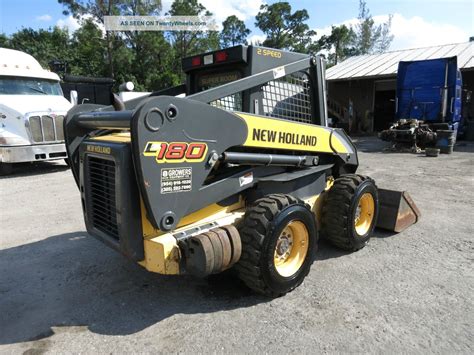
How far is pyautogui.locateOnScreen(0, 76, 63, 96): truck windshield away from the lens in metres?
9.72

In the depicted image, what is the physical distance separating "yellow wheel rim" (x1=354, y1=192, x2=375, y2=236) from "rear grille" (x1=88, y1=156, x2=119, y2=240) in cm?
282

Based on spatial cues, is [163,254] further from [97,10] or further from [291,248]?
[97,10]

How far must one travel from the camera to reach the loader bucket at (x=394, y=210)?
4.96 m

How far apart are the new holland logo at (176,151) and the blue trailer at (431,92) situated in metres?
12.7

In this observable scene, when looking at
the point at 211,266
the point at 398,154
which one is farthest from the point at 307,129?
the point at 398,154

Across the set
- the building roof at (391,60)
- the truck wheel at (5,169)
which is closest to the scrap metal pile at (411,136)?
the building roof at (391,60)

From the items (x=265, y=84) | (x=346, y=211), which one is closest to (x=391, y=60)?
(x=346, y=211)

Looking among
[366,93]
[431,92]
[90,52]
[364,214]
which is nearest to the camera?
[364,214]

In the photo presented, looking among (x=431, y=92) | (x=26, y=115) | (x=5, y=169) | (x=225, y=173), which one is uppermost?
(x=431, y=92)

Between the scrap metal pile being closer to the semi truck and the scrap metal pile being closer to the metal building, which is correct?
the semi truck

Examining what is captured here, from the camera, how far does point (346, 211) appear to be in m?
4.18

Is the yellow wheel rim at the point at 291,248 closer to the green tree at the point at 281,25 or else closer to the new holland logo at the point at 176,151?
the new holland logo at the point at 176,151

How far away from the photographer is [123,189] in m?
2.82

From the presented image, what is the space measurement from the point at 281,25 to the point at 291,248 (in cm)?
4142
